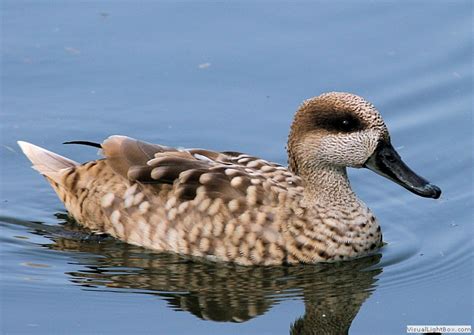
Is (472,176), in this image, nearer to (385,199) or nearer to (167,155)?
(385,199)

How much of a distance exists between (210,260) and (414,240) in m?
1.98

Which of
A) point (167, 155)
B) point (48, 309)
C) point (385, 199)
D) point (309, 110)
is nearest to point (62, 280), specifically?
point (48, 309)

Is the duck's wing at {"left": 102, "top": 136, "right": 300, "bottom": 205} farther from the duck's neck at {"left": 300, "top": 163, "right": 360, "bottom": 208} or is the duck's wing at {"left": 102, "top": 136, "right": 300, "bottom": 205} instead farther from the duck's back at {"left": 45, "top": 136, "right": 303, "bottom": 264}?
the duck's neck at {"left": 300, "top": 163, "right": 360, "bottom": 208}

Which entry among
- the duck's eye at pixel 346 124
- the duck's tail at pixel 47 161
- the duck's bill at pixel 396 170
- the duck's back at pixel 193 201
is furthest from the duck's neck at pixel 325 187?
the duck's tail at pixel 47 161

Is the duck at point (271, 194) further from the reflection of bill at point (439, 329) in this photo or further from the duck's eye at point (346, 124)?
the reflection of bill at point (439, 329)

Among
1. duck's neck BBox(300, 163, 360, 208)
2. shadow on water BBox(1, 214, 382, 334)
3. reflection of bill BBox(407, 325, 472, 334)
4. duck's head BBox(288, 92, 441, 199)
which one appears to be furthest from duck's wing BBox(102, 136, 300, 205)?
reflection of bill BBox(407, 325, 472, 334)

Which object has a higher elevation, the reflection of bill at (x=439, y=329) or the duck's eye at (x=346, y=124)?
the duck's eye at (x=346, y=124)

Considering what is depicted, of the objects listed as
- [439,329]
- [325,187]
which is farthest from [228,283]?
[439,329]

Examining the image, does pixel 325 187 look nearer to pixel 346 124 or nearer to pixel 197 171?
pixel 346 124

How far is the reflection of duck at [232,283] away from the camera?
12078 mm

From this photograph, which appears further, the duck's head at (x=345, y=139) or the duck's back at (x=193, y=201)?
the duck's back at (x=193, y=201)

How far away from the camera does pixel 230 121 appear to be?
50.5ft

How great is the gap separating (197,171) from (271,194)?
697 millimetres

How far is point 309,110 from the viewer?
41.7 feet
